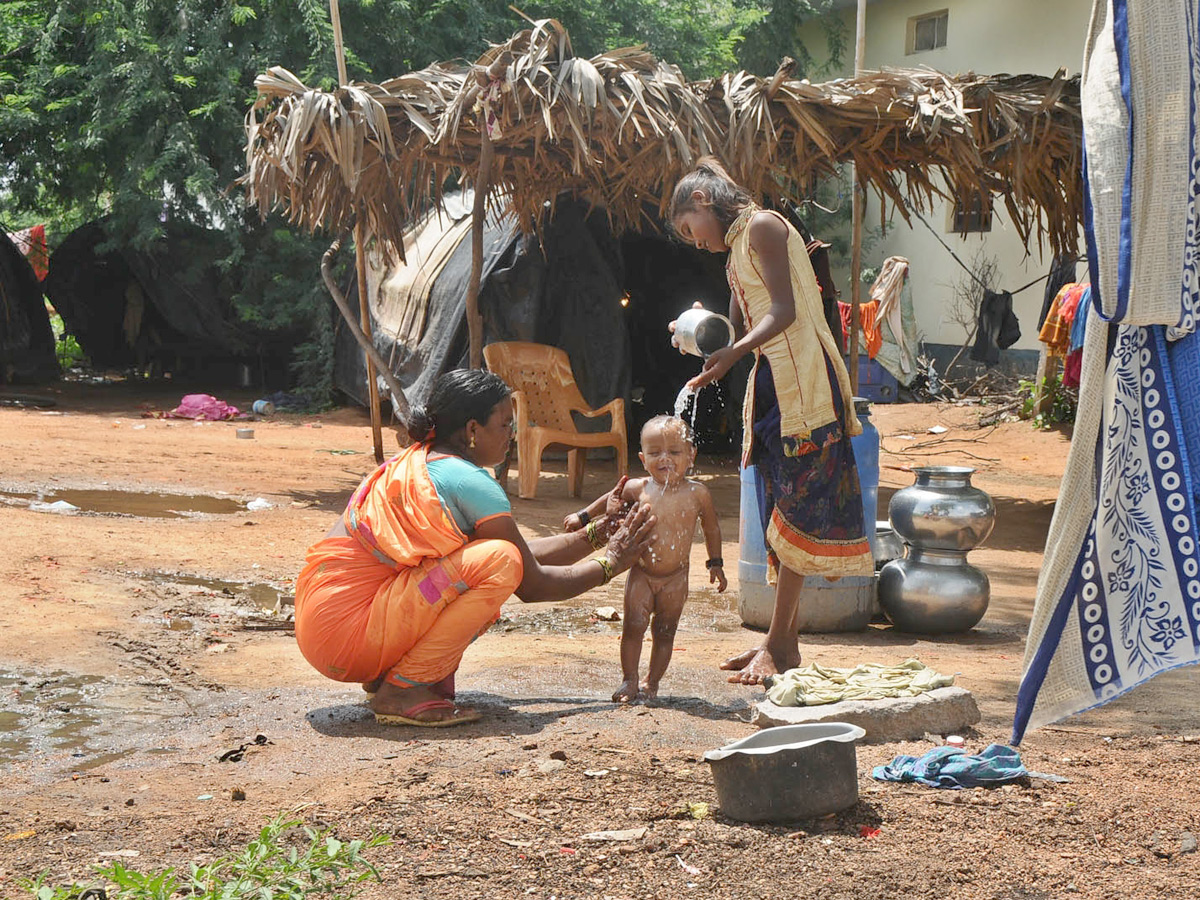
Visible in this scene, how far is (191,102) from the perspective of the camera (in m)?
14.3

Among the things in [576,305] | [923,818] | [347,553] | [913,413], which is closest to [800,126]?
[576,305]

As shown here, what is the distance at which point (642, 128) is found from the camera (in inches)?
288

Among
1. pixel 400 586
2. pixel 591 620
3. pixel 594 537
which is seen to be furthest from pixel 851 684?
pixel 591 620

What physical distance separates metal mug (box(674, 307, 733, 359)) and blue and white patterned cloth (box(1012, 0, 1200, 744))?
5.86ft

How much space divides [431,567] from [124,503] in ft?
16.3

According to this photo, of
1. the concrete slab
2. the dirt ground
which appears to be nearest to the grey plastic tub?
the dirt ground

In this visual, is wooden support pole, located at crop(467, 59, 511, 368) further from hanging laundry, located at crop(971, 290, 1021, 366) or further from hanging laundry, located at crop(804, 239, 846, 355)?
hanging laundry, located at crop(971, 290, 1021, 366)

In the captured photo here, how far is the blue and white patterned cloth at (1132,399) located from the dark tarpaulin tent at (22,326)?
47.4 feet

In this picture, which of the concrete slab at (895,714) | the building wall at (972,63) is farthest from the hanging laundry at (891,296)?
the concrete slab at (895,714)

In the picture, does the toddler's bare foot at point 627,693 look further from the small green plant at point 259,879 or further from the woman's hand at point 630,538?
the small green plant at point 259,879

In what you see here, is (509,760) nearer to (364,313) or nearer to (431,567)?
(431,567)

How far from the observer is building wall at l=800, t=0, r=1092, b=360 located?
14.2 m

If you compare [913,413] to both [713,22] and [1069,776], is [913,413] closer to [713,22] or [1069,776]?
[713,22]

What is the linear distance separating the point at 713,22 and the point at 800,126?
39.2 ft
